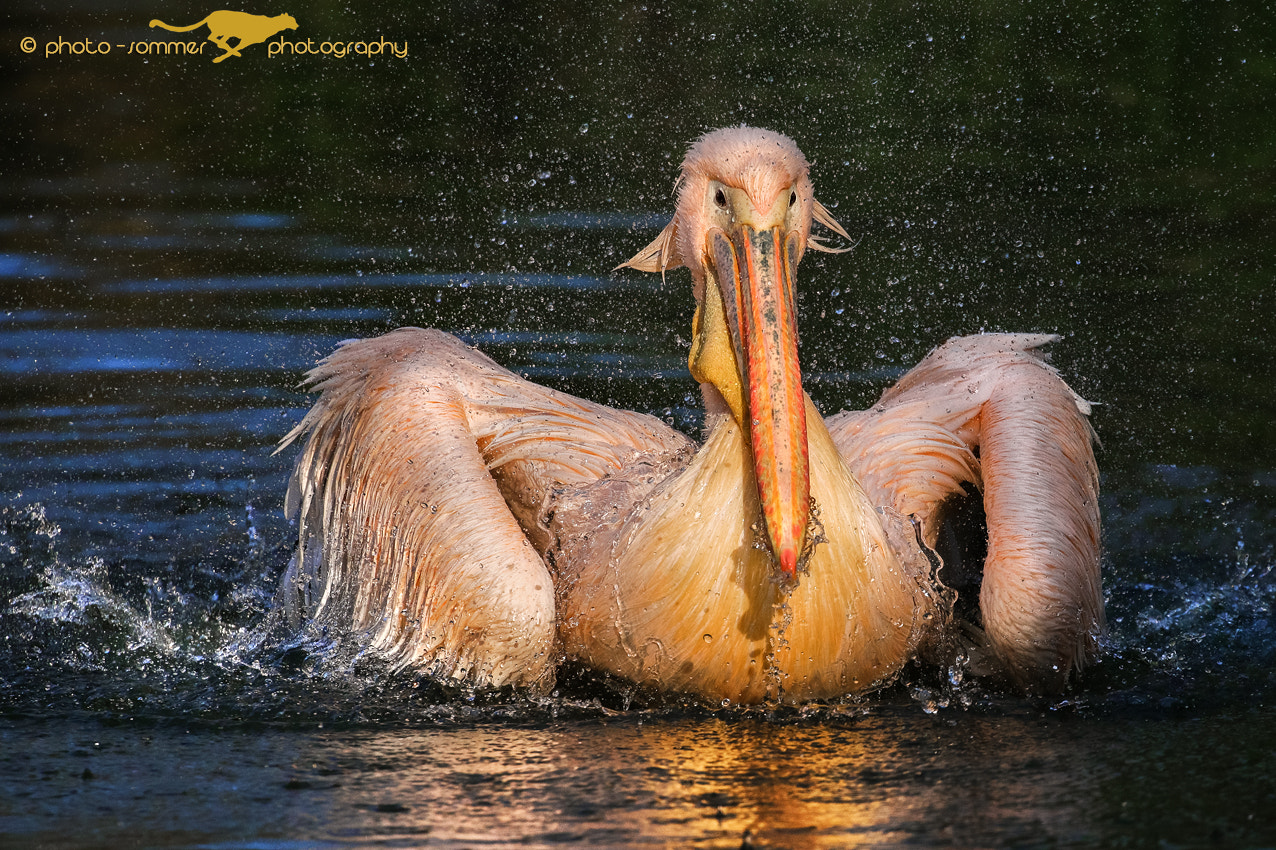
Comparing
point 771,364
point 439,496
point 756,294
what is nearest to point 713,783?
point 771,364

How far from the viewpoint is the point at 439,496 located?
4.18 meters

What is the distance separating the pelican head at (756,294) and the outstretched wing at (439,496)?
652mm

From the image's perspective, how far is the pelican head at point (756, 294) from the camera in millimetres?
3445

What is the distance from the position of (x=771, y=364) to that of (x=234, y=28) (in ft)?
30.0

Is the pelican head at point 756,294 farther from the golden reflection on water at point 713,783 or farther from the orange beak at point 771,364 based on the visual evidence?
the golden reflection on water at point 713,783

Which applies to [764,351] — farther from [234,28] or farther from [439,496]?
[234,28]

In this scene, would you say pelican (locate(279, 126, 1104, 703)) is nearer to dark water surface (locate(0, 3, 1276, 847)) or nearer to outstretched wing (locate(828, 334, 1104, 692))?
outstretched wing (locate(828, 334, 1104, 692))

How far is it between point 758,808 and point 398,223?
5766mm

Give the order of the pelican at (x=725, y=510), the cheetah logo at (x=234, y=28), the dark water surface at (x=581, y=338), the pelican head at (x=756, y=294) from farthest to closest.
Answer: the cheetah logo at (x=234, y=28), the pelican at (x=725, y=510), the pelican head at (x=756, y=294), the dark water surface at (x=581, y=338)

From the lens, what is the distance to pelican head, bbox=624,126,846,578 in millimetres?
3445

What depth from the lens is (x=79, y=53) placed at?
1109cm

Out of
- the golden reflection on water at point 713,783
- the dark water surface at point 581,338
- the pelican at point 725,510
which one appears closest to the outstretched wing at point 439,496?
the pelican at point 725,510

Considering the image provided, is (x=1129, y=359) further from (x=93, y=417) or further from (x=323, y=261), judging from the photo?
(x=93, y=417)

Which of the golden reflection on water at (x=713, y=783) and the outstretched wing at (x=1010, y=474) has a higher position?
the outstretched wing at (x=1010, y=474)
